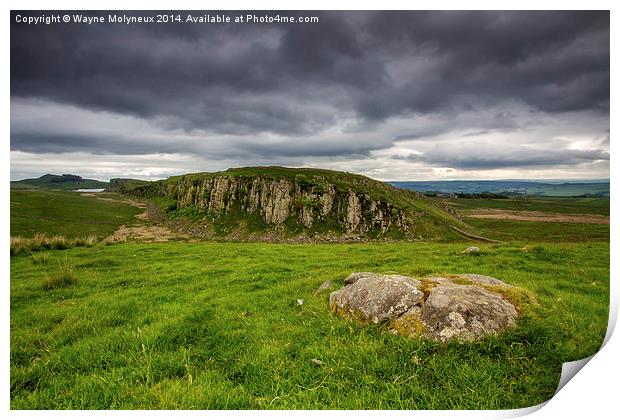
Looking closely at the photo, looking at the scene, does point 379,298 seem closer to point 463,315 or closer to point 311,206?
point 463,315

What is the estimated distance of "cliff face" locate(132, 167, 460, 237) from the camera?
55.3 m

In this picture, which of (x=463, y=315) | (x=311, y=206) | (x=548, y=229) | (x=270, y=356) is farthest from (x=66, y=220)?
(x=548, y=229)

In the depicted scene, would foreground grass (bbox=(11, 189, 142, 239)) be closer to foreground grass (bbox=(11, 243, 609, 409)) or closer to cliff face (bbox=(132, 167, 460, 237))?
cliff face (bbox=(132, 167, 460, 237))

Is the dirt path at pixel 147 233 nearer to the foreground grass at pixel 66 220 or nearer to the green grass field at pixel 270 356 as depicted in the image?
the foreground grass at pixel 66 220

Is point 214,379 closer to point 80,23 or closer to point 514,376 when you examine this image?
point 514,376

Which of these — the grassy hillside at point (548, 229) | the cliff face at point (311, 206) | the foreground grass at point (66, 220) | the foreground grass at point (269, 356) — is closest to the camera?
the foreground grass at point (269, 356)

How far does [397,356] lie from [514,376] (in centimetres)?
162

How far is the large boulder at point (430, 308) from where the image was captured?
4695 millimetres

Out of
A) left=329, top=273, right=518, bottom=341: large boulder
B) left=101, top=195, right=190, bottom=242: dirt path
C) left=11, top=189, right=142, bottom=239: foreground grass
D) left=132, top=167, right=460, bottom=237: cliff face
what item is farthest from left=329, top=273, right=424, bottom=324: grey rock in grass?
left=11, top=189, right=142, bottom=239: foreground grass

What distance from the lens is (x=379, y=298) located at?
18.1 feet

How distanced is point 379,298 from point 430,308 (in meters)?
0.93

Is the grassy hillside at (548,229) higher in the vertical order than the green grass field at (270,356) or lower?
lower

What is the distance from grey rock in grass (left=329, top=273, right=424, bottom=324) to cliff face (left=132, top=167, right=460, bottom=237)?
4810 cm

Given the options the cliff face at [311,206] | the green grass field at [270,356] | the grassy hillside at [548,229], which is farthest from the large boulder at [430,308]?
the cliff face at [311,206]
